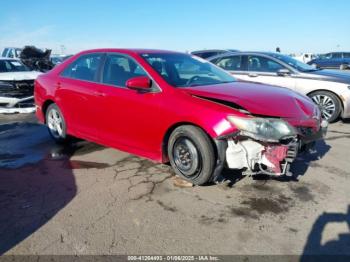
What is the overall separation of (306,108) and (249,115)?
3.35 ft

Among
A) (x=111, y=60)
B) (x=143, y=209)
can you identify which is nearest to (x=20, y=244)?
(x=143, y=209)

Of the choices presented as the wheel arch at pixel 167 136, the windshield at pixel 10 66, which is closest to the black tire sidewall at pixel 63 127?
the wheel arch at pixel 167 136

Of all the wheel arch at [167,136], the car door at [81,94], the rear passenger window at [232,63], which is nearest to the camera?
the wheel arch at [167,136]

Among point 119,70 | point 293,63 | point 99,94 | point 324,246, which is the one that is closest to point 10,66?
point 99,94

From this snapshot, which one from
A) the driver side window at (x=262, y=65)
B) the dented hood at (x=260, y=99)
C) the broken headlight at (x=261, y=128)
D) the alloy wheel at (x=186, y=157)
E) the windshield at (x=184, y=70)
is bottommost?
the alloy wheel at (x=186, y=157)

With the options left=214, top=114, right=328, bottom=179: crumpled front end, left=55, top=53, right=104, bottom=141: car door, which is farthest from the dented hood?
left=55, top=53, right=104, bottom=141: car door

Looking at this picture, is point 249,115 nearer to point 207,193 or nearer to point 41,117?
point 207,193

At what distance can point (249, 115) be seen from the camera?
11.8 feet

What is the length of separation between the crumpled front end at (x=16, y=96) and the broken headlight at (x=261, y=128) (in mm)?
6463

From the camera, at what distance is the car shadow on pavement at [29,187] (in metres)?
3.22

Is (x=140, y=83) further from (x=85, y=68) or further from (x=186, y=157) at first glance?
(x=85, y=68)

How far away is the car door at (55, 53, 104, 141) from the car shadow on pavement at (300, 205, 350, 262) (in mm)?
3256

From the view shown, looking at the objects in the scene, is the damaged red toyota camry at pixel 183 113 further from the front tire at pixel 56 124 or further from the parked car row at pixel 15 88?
the parked car row at pixel 15 88

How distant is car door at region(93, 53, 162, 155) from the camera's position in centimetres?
422
